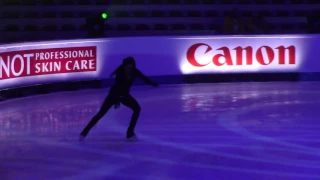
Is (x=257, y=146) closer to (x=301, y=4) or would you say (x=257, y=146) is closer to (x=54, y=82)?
(x=54, y=82)

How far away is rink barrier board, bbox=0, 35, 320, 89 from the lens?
51.1 ft

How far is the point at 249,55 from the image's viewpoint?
1655 cm

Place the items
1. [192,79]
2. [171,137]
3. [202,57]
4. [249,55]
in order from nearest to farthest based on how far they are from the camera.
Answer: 1. [171,137]
2. [202,57]
3. [249,55]
4. [192,79]

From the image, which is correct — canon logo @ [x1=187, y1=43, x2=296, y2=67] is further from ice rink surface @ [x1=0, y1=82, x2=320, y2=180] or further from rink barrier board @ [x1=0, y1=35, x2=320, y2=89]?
ice rink surface @ [x1=0, y1=82, x2=320, y2=180]

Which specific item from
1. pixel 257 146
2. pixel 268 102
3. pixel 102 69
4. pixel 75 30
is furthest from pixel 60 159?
pixel 75 30

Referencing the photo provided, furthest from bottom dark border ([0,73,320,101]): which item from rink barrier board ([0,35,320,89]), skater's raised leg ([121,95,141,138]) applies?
skater's raised leg ([121,95,141,138])

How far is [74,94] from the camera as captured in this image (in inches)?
578

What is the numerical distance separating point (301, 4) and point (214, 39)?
257 inches

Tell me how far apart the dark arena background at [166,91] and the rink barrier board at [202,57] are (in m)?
0.02

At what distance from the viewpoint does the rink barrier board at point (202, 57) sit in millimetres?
15570

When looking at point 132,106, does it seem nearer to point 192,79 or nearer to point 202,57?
point 202,57

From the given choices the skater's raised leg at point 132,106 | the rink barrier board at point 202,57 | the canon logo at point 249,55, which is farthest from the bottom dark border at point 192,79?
the skater's raised leg at point 132,106

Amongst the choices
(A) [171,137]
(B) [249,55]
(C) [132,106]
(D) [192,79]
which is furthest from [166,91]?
(C) [132,106]

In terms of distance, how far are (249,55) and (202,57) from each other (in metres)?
1.17
